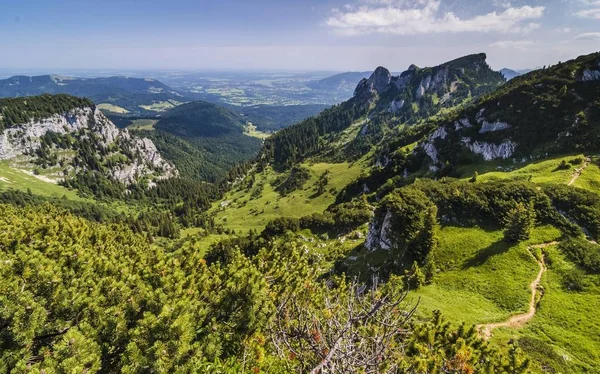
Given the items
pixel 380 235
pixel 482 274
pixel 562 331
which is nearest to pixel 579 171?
pixel 482 274

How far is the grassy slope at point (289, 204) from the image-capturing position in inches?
5994

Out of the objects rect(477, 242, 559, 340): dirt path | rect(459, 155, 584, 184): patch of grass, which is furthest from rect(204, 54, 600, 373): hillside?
rect(459, 155, 584, 184): patch of grass

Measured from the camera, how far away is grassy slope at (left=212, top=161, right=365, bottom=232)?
15225 centimetres

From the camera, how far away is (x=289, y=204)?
161375 millimetres

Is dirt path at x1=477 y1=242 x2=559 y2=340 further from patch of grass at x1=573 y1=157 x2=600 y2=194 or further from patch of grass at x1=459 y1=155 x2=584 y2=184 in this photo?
patch of grass at x1=459 y1=155 x2=584 y2=184

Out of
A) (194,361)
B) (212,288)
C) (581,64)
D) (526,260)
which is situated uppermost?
(581,64)

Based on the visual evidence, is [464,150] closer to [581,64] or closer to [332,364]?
[581,64]

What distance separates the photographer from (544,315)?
3344cm

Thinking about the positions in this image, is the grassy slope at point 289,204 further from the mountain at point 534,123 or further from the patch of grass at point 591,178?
the patch of grass at point 591,178

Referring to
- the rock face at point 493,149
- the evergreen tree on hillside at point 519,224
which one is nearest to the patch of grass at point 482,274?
the evergreen tree on hillside at point 519,224

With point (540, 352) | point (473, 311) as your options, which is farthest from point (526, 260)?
point (540, 352)

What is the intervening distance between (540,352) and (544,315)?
7.01 m

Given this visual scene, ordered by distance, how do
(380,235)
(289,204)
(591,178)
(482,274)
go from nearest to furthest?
(482,274) < (380,235) < (591,178) < (289,204)

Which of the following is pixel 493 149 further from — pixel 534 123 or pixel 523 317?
pixel 523 317
